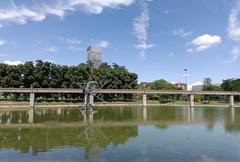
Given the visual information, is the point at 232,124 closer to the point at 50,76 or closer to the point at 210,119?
the point at 210,119

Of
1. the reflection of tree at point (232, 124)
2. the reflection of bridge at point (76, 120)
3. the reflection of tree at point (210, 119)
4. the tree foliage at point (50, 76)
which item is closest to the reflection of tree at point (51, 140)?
the reflection of bridge at point (76, 120)

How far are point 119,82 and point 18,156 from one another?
91.1m

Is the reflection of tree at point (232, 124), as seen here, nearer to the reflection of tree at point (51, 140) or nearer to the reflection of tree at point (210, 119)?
the reflection of tree at point (210, 119)

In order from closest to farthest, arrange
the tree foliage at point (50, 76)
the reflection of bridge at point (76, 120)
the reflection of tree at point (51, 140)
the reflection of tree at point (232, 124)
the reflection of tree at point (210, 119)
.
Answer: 1. the reflection of tree at point (51, 140)
2. the reflection of tree at point (232, 124)
3. the reflection of bridge at point (76, 120)
4. the reflection of tree at point (210, 119)
5. the tree foliage at point (50, 76)

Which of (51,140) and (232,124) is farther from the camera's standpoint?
(232,124)

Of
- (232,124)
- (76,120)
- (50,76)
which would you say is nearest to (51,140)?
(76,120)

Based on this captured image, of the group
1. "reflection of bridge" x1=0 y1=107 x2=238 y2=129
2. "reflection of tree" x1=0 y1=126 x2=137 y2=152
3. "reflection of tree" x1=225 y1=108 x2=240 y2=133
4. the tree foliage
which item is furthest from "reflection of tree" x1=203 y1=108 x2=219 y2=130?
the tree foliage

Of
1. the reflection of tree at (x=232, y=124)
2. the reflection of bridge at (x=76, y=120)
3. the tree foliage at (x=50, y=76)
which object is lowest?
the reflection of tree at (x=232, y=124)

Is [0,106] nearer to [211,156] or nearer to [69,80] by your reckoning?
[69,80]

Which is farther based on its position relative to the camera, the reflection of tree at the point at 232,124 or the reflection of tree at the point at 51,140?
the reflection of tree at the point at 232,124

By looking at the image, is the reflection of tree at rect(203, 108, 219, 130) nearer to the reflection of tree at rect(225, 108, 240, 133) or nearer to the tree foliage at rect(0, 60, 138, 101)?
the reflection of tree at rect(225, 108, 240, 133)

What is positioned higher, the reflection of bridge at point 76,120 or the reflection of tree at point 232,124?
the reflection of bridge at point 76,120

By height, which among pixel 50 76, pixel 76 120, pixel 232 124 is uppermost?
pixel 50 76

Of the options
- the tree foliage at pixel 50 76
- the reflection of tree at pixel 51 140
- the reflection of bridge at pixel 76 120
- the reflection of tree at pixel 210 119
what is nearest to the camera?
the reflection of tree at pixel 51 140
